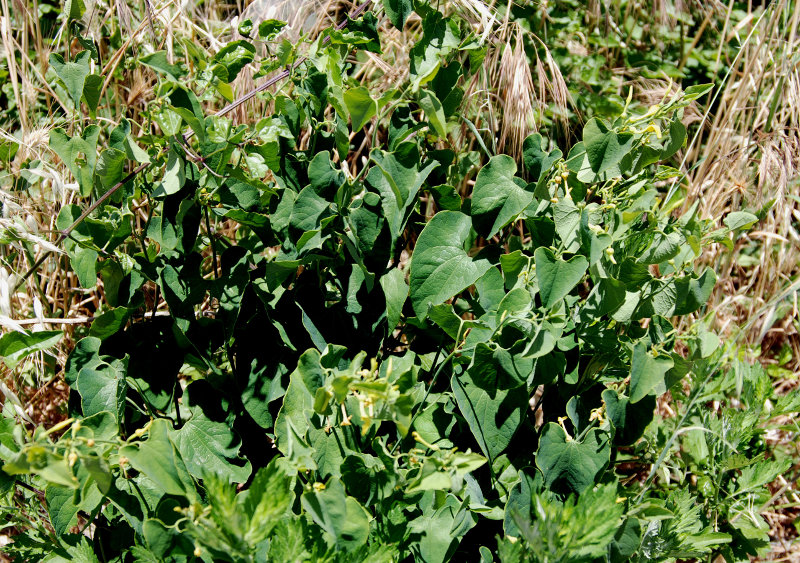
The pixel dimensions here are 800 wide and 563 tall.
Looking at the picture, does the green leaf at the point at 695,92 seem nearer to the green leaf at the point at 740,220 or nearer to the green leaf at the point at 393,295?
the green leaf at the point at 740,220

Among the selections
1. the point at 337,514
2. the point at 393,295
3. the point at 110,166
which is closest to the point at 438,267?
the point at 393,295

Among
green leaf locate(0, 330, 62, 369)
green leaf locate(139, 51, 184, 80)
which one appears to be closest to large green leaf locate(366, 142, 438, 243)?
green leaf locate(139, 51, 184, 80)

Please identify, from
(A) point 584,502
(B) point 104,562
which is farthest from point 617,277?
(B) point 104,562

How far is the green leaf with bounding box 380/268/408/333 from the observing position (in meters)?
1.15

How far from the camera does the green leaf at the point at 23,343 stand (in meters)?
1.12

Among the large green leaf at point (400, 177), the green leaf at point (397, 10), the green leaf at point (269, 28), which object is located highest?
the green leaf at point (397, 10)

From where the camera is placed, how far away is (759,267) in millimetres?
2250

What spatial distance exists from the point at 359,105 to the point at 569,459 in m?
0.65

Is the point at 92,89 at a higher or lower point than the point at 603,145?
higher

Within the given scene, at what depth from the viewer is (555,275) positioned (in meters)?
1.05

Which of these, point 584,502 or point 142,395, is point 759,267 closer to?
point 584,502

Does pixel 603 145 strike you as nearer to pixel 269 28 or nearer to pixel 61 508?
pixel 269 28

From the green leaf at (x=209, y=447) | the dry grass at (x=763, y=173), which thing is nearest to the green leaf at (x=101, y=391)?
the green leaf at (x=209, y=447)

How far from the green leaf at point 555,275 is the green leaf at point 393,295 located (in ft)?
0.77
